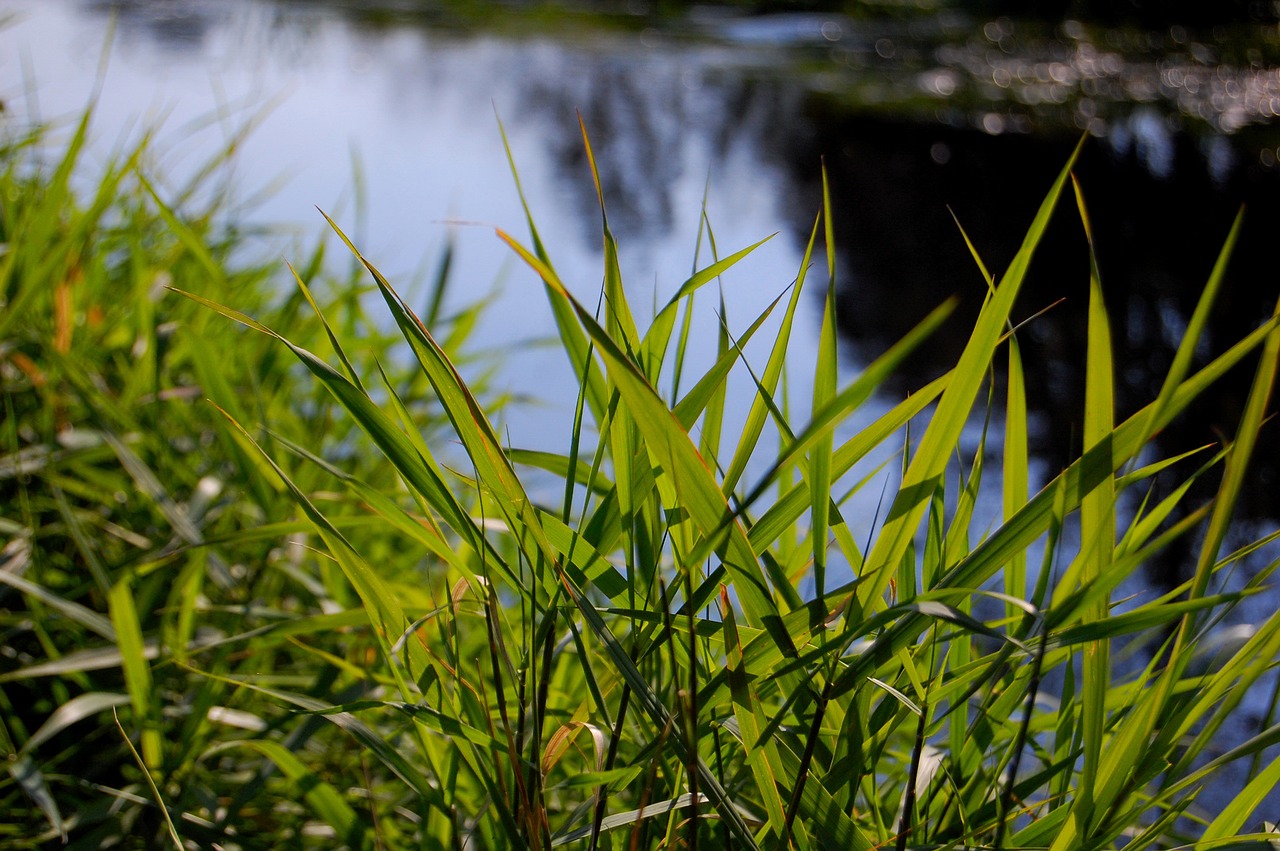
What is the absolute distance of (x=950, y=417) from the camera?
1.13 feet

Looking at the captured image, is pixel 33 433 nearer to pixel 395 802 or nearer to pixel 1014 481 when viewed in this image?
pixel 395 802

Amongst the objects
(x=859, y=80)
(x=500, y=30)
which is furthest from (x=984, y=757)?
(x=500, y=30)

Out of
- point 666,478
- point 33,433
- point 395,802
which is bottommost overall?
point 395,802

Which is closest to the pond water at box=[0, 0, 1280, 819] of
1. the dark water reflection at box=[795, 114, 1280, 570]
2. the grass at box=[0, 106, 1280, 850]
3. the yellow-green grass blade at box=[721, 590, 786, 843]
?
the dark water reflection at box=[795, 114, 1280, 570]

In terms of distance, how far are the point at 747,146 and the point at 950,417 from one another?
2.90 m

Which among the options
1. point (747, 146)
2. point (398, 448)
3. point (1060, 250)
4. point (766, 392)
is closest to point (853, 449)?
point (766, 392)

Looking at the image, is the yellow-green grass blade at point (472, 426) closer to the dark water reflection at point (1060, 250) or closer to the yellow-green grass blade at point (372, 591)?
the yellow-green grass blade at point (372, 591)

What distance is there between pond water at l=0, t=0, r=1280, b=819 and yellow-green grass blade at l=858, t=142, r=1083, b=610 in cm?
73

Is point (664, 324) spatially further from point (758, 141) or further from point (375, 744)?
point (758, 141)

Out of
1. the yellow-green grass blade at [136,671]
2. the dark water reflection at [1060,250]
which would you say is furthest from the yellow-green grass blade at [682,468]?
the dark water reflection at [1060,250]

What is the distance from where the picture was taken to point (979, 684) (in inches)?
14.2

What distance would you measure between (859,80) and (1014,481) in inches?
147

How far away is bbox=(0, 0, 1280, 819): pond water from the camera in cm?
178

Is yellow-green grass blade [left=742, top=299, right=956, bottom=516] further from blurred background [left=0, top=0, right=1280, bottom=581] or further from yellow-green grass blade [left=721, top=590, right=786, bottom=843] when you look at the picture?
blurred background [left=0, top=0, right=1280, bottom=581]
